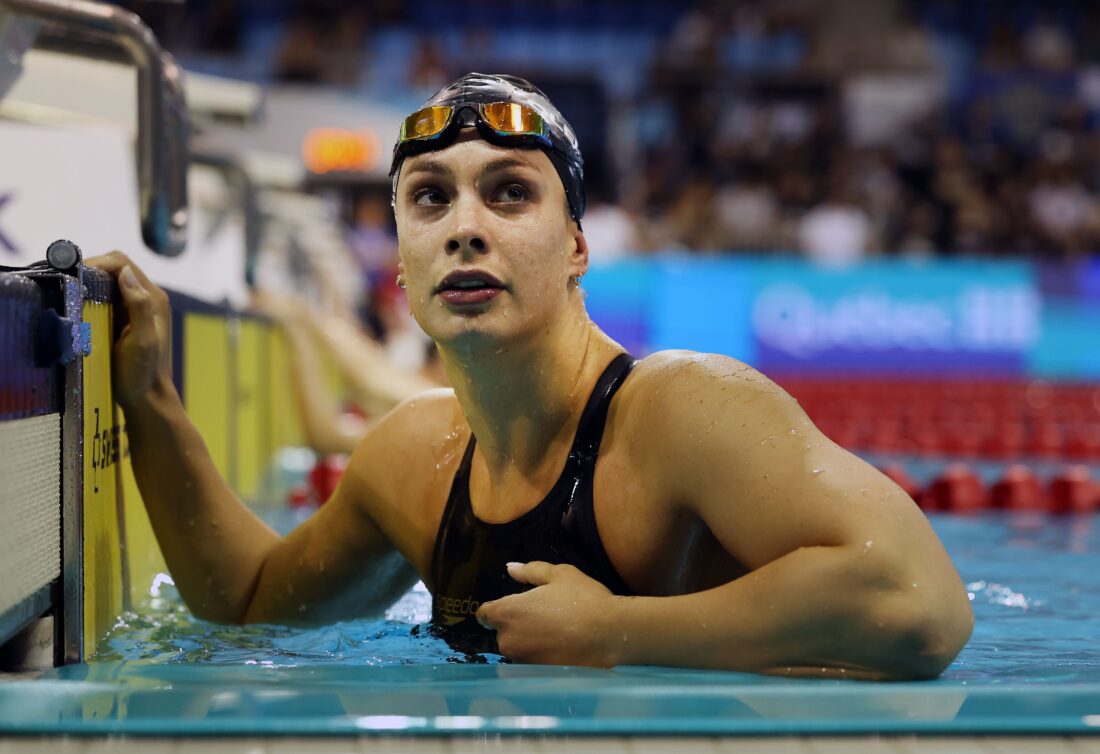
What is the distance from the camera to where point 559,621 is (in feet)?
6.07

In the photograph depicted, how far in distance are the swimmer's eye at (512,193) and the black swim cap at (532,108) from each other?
6 centimetres

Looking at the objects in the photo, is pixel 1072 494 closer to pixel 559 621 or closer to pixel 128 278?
pixel 559 621

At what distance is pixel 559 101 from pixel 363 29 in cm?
283

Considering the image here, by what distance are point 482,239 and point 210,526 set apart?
84 cm

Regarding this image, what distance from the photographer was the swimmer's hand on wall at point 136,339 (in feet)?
7.28

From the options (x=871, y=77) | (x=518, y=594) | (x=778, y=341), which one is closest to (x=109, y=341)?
(x=518, y=594)

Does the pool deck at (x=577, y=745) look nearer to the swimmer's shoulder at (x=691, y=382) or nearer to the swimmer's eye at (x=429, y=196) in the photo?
the swimmer's shoulder at (x=691, y=382)

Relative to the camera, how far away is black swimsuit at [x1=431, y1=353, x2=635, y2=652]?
2.03 meters

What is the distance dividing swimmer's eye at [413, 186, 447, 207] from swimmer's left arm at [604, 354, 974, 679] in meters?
0.51

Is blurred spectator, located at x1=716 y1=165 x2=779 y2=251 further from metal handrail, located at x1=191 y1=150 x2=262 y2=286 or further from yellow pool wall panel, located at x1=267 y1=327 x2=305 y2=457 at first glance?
metal handrail, located at x1=191 y1=150 x2=262 y2=286

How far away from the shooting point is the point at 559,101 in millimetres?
17250

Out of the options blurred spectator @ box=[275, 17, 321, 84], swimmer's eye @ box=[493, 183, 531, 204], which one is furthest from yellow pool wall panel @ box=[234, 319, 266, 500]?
blurred spectator @ box=[275, 17, 321, 84]

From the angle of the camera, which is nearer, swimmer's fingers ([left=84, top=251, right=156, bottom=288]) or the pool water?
the pool water

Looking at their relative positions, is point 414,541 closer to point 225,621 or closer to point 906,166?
point 225,621
